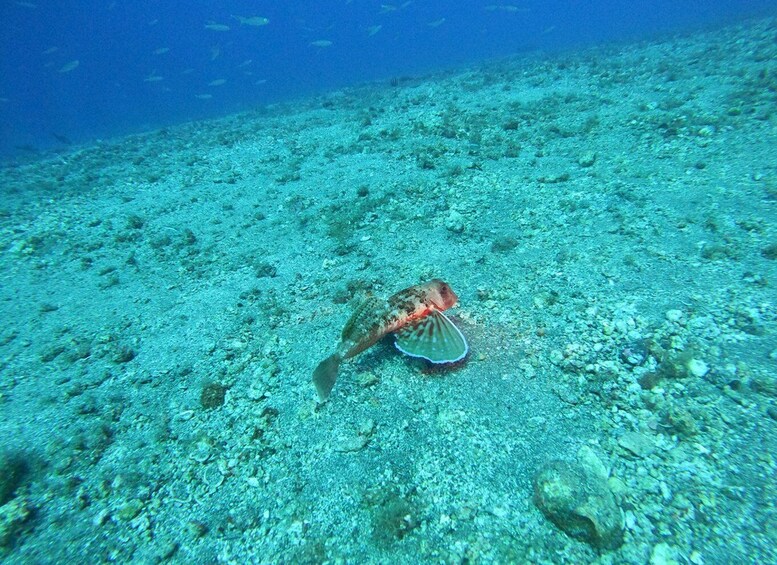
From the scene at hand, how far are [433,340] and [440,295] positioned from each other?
62cm

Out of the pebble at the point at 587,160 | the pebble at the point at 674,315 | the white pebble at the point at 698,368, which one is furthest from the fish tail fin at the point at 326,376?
the pebble at the point at 587,160

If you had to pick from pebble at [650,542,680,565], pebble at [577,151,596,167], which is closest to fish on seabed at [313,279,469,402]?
pebble at [650,542,680,565]

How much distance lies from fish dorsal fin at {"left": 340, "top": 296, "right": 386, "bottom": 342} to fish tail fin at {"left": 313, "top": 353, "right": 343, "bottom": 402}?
27 centimetres

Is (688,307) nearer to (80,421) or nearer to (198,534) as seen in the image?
(198,534)

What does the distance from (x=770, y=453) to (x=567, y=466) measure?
5.19 ft

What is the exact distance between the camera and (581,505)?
101 inches

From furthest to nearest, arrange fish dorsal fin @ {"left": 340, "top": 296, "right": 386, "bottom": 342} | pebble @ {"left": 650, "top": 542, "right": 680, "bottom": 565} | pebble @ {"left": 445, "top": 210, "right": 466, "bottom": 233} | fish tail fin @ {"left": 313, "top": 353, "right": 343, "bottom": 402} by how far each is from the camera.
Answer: pebble @ {"left": 445, "top": 210, "right": 466, "bottom": 233}
fish dorsal fin @ {"left": 340, "top": 296, "right": 386, "bottom": 342}
fish tail fin @ {"left": 313, "top": 353, "right": 343, "bottom": 402}
pebble @ {"left": 650, "top": 542, "right": 680, "bottom": 565}

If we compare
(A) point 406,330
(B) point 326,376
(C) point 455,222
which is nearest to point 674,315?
(A) point 406,330

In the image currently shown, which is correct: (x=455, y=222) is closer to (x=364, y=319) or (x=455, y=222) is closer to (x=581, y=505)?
(x=364, y=319)

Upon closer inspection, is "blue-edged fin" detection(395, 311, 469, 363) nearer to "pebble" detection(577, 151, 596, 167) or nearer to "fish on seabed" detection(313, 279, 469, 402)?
"fish on seabed" detection(313, 279, 469, 402)

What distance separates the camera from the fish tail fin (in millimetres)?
3551

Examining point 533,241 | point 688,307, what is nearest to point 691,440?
point 688,307

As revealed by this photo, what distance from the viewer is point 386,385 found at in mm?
3934

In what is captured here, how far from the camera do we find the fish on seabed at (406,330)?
365 cm
